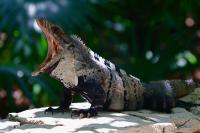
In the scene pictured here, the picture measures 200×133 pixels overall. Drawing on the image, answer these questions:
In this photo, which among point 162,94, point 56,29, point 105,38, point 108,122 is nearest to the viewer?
point 108,122

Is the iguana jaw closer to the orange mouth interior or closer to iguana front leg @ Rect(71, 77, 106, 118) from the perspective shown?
the orange mouth interior

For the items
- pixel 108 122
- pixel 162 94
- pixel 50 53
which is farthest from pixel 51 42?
pixel 162 94

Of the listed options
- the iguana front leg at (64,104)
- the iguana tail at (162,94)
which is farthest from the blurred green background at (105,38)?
the iguana front leg at (64,104)

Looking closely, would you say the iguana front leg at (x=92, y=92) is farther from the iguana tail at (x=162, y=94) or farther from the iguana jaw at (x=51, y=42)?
the iguana tail at (x=162, y=94)

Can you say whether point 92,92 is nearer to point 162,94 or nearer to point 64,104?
point 64,104

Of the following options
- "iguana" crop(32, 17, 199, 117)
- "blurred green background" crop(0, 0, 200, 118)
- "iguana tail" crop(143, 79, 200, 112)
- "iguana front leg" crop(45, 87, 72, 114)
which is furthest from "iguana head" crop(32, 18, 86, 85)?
"blurred green background" crop(0, 0, 200, 118)

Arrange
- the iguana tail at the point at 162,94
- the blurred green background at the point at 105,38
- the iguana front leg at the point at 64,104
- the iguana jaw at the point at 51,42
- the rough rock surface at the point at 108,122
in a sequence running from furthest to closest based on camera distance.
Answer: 1. the blurred green background at the point at 105,38
2. the iguana tail at the point at 162,94
3. the iguana front leg at the point at 64,104
4. the iguana jaw at the point at 51,42
5. the rough rock surface at the point at 108,122
